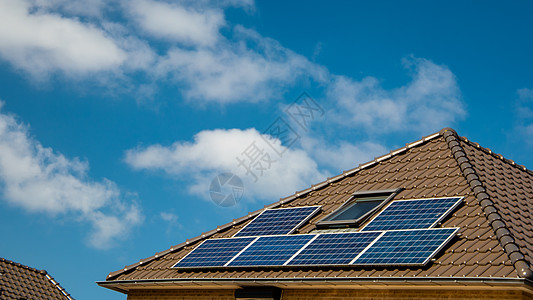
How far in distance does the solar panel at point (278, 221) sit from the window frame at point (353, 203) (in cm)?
96

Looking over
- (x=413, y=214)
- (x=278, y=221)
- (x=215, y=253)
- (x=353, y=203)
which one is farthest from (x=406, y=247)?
(x=215, y=253)

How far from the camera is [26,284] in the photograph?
28672 mm

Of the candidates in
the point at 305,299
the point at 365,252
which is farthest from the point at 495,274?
the point at 305,299

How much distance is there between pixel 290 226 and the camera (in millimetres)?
19172

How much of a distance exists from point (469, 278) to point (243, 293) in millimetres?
6545

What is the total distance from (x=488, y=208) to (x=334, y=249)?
391 cm

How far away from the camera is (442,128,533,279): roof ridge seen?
13.0 m

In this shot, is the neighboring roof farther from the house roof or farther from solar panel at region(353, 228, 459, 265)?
solar panel at region(353, 228, 459, 265)

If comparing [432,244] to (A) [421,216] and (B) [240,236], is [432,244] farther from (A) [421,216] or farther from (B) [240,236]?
(B) [240,236]

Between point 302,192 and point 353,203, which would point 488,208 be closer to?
point 353,203

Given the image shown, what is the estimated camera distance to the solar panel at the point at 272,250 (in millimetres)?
17203

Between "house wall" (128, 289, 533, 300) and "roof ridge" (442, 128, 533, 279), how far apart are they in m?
0.62

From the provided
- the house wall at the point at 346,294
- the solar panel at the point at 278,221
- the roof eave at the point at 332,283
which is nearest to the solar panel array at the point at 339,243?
the solar panel at the point at 278,221

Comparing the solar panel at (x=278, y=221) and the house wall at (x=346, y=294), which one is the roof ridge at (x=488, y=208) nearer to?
the house wall at (x=346, y=294)
